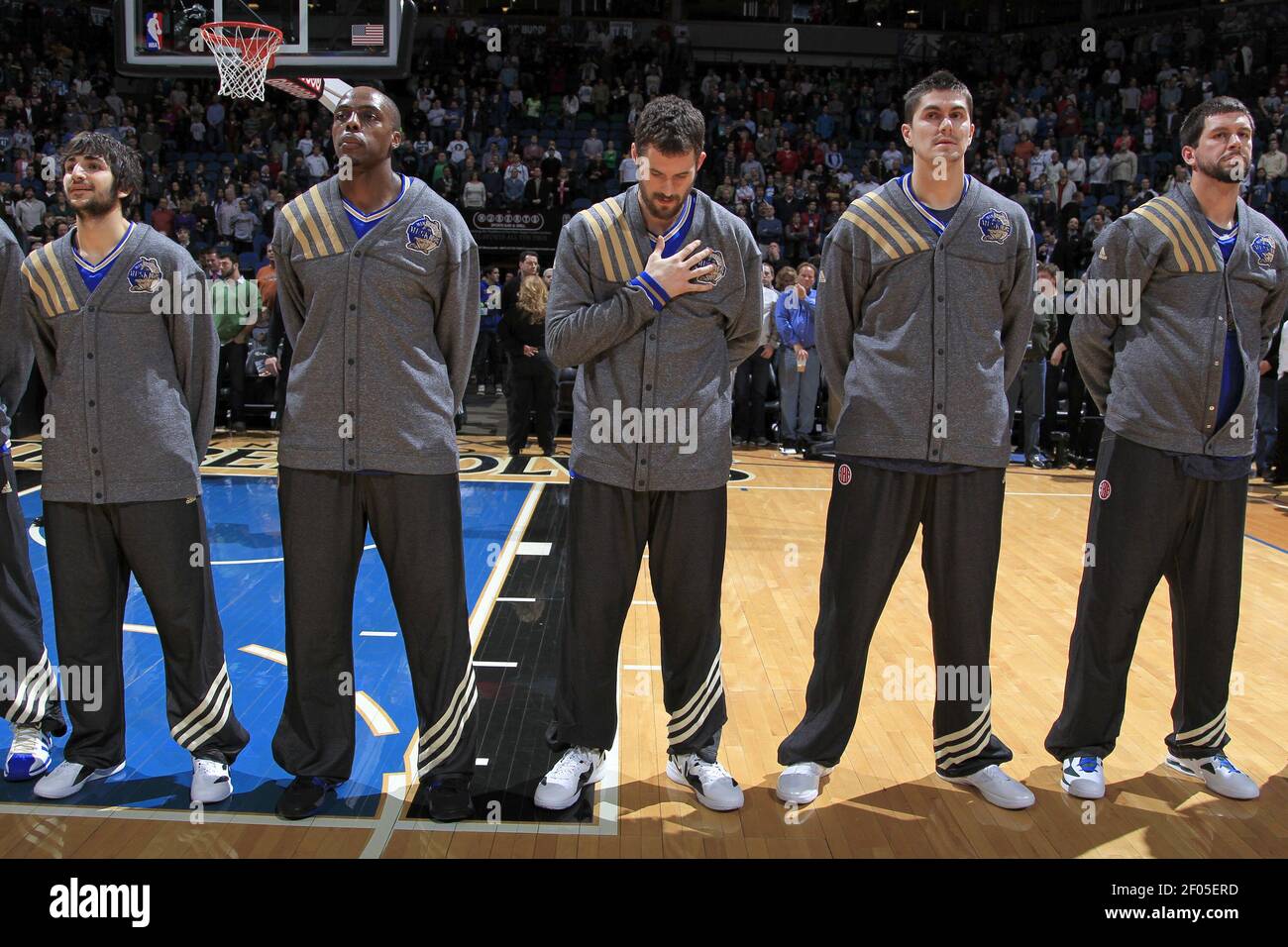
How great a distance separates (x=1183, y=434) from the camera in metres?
3.39

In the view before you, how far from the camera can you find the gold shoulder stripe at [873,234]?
327cm

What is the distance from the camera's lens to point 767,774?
3.63m

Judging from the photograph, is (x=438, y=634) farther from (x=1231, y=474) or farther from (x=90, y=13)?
(x=90, y=13)

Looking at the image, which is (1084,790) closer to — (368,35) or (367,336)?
(367,336)

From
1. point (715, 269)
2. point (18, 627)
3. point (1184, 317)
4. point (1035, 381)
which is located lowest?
point (18, 627)

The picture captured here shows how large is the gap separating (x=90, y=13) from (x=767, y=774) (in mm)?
24022

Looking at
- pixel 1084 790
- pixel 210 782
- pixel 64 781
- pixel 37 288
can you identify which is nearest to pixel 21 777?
pixel 64 781

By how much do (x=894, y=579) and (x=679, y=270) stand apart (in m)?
1.12

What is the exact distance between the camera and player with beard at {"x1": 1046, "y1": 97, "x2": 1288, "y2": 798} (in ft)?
11.2

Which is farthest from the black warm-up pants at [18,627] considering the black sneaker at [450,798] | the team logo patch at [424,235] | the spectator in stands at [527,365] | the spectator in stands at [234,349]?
the spectator in stands at [234,349]

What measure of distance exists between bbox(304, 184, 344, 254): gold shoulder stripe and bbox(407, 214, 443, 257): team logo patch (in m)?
0.19

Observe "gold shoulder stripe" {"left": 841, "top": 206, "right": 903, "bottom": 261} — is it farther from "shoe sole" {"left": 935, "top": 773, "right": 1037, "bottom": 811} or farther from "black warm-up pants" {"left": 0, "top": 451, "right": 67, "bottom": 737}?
"black warm-up pants" {"left": 0, "top": 451, "right": 67, "bottom": 737}

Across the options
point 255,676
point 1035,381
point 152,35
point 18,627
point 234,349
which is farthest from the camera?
point 234,349
